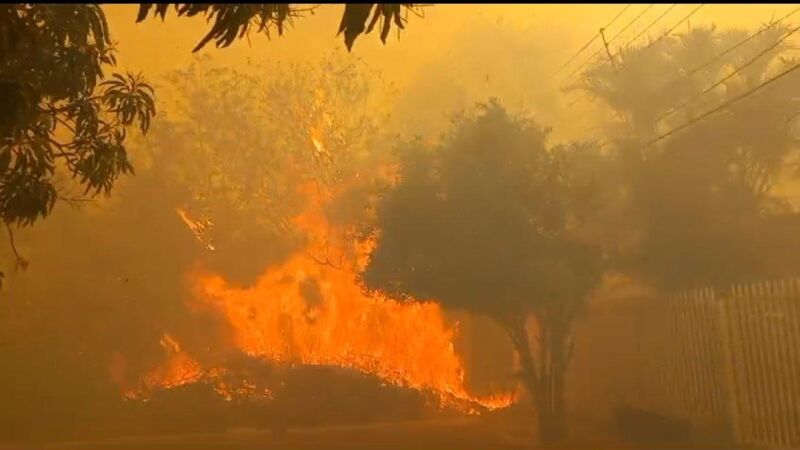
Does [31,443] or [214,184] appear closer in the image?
[31,443]

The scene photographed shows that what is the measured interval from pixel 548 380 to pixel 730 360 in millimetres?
4223

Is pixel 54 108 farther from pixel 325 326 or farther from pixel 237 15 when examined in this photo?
pixel 325 326

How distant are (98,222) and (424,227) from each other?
49.0ft

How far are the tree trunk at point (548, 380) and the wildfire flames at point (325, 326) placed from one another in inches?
182

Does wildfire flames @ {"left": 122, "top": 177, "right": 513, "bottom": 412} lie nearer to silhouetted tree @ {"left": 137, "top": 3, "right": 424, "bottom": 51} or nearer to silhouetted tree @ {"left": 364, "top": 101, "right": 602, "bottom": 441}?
silhouetted tree @ {"left": 364, "top": 101, "right": 602, "bottom": 441}

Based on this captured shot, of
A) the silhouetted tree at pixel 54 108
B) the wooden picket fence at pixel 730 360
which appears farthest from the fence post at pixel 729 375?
the silhouetted tree at pixel 54 108

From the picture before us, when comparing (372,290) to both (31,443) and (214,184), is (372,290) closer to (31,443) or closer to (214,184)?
(31,443)

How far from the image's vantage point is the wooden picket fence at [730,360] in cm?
1035

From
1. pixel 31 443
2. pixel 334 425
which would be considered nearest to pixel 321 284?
pixel 334 425

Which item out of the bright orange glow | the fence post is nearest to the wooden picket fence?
the fence post

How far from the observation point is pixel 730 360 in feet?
38.6

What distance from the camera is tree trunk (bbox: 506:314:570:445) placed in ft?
49.4

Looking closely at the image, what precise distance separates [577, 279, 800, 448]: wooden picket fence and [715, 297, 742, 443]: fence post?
0.01 meters

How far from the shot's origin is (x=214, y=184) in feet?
96.6
